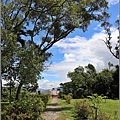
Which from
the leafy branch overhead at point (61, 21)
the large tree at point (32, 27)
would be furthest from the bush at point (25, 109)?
the leafy branch overhead at point (61, 21)

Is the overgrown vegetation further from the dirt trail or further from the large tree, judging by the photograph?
the dirt trail

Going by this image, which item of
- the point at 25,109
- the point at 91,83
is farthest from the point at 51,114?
the point at 91,83

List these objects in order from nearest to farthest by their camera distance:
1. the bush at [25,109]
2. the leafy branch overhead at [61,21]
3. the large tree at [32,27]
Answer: the bush at [25,109] → the large tree at [32,27] → the leafy branch overhead at [61,21]

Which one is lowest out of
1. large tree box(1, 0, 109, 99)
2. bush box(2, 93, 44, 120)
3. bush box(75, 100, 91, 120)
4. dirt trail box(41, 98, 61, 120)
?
dirt trail box(41, 98, 61, 120)

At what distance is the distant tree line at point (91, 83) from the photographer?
13157mm

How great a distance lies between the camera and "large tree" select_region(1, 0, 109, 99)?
13.4 feet

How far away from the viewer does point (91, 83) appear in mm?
15031

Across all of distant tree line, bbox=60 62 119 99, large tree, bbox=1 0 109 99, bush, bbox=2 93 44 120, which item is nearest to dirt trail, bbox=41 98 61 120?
large tree, bbox=1 0 109 99

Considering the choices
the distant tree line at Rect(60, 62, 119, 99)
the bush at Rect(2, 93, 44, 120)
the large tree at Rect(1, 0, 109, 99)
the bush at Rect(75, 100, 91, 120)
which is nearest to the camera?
the bush at Rect(2, 93, 44, 120)

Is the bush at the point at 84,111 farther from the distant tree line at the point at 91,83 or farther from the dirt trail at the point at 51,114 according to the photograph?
the distant tree line at the point at 91,83

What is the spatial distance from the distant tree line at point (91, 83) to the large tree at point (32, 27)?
200 inches

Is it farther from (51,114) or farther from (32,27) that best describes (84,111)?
(32,27)

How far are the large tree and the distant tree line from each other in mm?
5084

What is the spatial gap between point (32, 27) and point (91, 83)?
8735 mm
